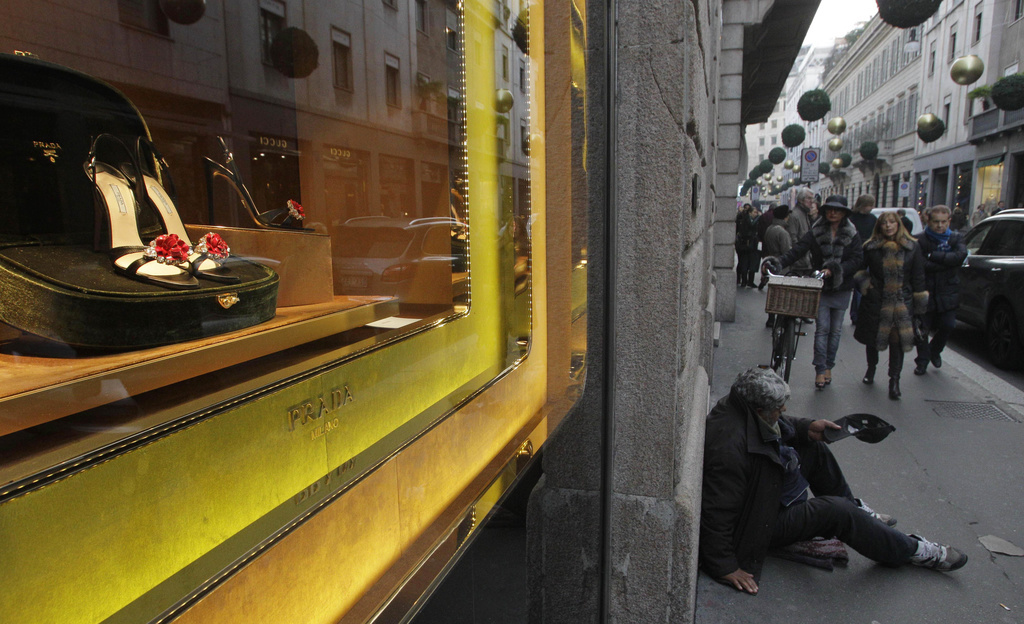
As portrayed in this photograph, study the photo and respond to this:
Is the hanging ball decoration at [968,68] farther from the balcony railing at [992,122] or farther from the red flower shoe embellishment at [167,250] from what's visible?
the red flower shoe embellishment at [167,250]

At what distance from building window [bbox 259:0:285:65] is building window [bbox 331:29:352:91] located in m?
0.08

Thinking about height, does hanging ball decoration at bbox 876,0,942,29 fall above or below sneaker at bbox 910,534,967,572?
above

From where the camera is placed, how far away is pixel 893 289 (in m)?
6.14

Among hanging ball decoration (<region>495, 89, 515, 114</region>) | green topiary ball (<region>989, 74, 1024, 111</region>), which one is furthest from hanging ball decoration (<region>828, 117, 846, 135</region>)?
hanging ball decoration (<region>495, 89, 515, 114</region>)

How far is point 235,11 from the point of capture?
2.86 feet

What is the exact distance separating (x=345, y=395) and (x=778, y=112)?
4569 inches

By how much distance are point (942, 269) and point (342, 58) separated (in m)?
7.30

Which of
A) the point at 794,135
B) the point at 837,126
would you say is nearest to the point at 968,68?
the point at 837,126

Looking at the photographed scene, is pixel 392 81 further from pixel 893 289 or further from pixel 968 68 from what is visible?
pixel 968 68

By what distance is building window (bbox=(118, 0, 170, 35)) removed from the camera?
0.77 meters

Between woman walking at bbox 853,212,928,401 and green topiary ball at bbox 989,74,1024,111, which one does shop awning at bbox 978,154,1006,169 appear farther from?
woman walking at bbox 853,212,928,401

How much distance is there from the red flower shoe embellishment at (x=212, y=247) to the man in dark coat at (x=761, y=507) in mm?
2831

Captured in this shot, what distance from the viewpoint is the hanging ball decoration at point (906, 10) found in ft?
25.7

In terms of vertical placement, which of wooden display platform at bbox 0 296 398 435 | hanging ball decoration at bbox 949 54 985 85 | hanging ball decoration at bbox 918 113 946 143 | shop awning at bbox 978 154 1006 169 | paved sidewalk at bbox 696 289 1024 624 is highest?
hanging ball decoration at bbox 949 54 985 85
